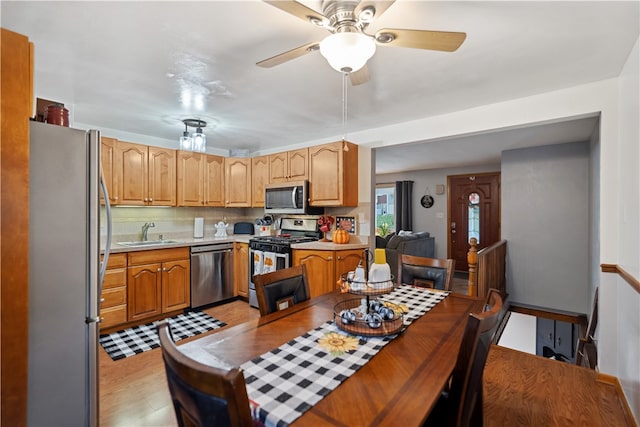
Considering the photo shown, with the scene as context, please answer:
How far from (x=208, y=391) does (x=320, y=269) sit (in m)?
2.71

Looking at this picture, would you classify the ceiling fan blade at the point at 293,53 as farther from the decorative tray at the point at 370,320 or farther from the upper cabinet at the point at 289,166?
the upper cabinet at the point at 289,166

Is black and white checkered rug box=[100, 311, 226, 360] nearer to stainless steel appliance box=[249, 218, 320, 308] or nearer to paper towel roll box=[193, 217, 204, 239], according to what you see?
stainless steel appliance box=[249, 218, 320, 308]

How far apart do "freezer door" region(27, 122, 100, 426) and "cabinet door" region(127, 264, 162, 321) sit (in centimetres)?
189

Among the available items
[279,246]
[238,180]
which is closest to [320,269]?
[279,246]

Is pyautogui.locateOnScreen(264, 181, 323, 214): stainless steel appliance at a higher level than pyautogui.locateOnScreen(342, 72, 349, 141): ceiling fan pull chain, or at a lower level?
lower

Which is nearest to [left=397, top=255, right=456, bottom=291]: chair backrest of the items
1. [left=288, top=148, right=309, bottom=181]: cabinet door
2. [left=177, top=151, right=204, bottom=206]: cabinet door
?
[left=288, top=148, right=309, bottom=181]: cabinet door

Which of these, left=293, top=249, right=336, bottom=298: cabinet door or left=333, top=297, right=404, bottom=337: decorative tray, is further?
left=293, top=249, right=336, bottom=298: cabinet door

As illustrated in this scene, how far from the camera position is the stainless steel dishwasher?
12.1 ft

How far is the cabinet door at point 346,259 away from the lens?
331 cm

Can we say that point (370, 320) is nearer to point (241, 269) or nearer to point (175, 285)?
point (175, 285)

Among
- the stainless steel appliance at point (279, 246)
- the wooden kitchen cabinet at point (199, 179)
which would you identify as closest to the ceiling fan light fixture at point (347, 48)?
the stainless steel appliance at point (279, 246)

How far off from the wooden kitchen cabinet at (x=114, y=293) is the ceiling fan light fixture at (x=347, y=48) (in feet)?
9.74

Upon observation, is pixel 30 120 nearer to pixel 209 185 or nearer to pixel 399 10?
pixel 399 10

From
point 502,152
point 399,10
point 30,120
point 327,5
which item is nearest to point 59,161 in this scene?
point 30,120
